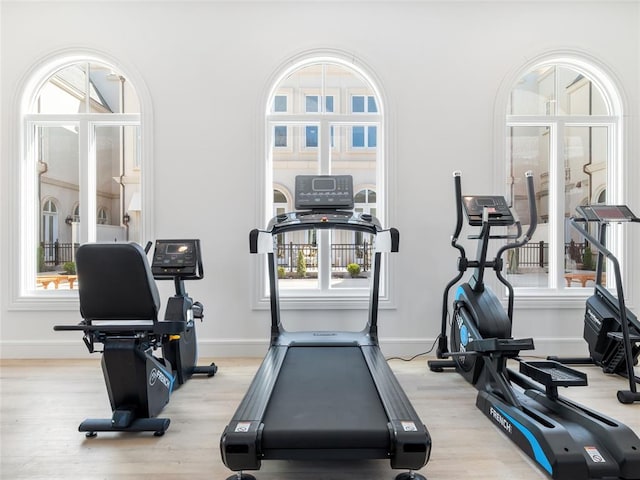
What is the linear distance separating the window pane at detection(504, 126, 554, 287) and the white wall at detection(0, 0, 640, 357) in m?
0.35

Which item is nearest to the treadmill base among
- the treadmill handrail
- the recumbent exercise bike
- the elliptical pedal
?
the elliptical pedal

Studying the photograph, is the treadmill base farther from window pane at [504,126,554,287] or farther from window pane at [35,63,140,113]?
window pane at [35,63,140,113]

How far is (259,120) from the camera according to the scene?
376 cm

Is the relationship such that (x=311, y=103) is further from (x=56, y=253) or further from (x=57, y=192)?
(x=56, y=253)

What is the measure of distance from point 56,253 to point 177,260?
2016 millimetres

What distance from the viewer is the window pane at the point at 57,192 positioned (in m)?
4.01

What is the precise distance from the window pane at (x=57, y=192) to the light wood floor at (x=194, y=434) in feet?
4.05

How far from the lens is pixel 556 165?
3.96m

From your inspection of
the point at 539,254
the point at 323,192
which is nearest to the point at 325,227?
the point at 323,192

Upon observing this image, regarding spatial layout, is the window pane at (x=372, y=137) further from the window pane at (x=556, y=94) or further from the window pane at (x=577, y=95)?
the window pane at (x=577, y=95)

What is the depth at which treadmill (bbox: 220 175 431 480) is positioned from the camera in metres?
1.71

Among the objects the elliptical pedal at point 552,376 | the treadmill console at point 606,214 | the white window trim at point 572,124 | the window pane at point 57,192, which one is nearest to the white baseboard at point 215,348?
the white window trim at point 572,124

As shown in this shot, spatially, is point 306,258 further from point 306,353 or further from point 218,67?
point 218,67

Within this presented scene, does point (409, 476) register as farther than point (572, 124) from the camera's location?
No
